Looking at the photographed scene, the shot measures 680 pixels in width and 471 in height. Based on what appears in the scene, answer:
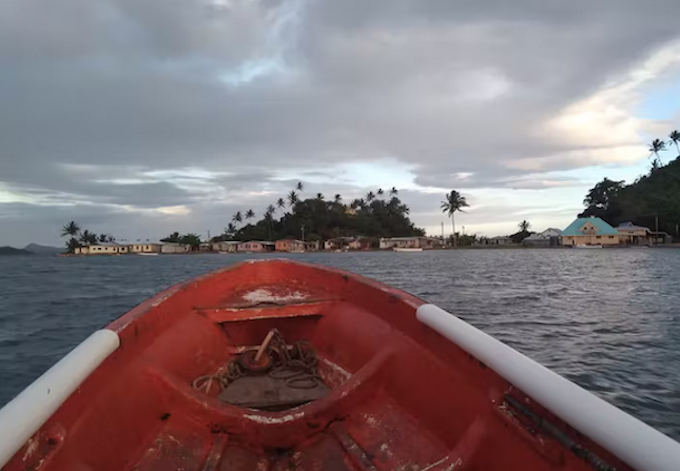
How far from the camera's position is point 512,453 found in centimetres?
170

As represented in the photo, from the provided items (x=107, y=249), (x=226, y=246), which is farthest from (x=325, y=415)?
(x=107, y=249)

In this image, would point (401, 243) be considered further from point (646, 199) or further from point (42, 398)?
point (42, 398)

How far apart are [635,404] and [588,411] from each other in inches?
173

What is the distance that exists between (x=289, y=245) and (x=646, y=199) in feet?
185

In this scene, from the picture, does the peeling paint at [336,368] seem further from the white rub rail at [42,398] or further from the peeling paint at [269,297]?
the white rub rail at [42,398]

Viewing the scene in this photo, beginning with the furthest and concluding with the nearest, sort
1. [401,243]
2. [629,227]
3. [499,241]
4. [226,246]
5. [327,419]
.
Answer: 1. [499,241]
2. [226,246]
3. [401,243]
4. [629,227]
5. [327,419]

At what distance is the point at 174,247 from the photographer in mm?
95125

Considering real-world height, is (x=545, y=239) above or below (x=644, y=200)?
below

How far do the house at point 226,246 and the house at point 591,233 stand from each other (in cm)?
5718

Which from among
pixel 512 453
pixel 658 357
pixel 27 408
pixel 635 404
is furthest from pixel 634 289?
pixel 27 408

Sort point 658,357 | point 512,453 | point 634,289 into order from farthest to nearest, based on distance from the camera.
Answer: point 634,289 < point 658,357 < point 512,453

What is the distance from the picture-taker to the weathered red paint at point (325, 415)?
1.77 m

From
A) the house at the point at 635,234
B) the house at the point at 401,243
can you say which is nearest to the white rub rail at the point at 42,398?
the house at the point at 401,243

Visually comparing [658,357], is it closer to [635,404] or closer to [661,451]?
[635,404]
